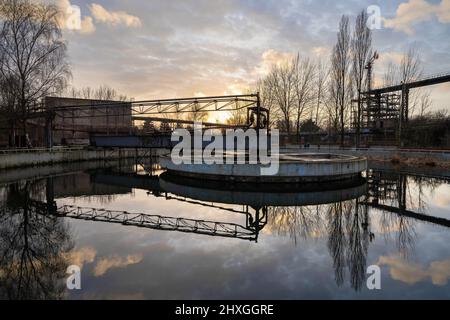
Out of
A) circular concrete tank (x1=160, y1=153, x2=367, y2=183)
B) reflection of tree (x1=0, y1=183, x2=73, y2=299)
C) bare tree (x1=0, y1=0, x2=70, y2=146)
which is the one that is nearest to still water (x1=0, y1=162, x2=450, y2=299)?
reflection of tree (x1=0, y1=183, x2=73, y2=299)

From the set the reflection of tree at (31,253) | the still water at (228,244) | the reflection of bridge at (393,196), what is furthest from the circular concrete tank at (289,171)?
the reflection of tree at (31,253)

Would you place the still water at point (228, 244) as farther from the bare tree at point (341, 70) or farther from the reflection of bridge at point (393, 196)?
the bare tree at point (341, 70)

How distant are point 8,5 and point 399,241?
32.4 m

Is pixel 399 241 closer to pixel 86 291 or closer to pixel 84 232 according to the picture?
pixel 86 291

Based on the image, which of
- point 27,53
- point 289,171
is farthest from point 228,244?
point 27,53

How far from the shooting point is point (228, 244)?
304 inches

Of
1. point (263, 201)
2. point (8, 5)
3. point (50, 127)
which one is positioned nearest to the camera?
point (263, 201)

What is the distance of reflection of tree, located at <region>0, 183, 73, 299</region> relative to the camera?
200 inches

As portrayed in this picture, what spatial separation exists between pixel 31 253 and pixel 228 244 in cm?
485

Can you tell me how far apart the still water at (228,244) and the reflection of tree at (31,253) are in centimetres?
3

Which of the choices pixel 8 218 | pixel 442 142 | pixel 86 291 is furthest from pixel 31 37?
pixel 442 142

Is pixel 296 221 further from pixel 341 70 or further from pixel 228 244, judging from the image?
pixel 341 70

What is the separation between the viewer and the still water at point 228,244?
16.9 feet
